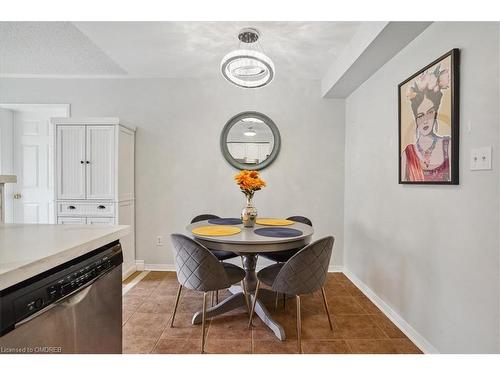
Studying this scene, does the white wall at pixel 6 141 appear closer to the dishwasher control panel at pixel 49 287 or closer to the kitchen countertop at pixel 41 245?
the kitchen countertop at pixel 41 245

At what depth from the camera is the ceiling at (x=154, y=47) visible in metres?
2.17

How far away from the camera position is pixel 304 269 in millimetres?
1609

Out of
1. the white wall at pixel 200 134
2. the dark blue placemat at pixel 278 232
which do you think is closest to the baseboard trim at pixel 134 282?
the white wall at pixel 200 134

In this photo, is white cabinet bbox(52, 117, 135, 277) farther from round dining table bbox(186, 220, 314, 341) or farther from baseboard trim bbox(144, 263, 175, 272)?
round dining table bbox(186, 220, 314, 341)

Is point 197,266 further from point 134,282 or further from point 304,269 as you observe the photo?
point 134,282

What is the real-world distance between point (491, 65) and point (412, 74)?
659mm

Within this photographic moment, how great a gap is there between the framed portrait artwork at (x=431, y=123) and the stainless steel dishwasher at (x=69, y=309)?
1.84m

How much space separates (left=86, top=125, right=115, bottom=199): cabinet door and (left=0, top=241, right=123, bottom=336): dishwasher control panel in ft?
6.77

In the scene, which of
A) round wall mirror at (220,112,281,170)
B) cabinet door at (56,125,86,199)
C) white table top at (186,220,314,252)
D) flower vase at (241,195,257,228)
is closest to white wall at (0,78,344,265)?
round wall mirror at (220,112,281,170)

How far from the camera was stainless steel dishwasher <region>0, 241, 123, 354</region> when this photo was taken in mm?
640

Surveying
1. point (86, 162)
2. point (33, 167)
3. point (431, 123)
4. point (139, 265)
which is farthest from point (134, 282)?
point (431, 123)
